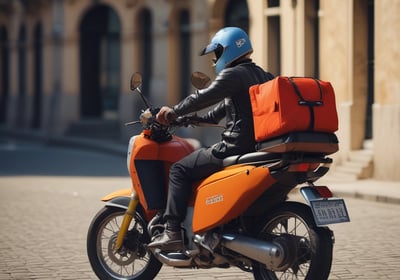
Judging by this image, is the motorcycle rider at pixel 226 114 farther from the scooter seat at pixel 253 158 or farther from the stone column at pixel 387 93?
the stone column at pixel 387 93

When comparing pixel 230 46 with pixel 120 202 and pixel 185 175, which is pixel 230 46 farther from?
pixel 120 202

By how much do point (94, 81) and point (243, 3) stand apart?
1076cm

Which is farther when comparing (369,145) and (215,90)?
(369,145)

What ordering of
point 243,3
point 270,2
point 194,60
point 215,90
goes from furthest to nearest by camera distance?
point 194,60 → point 243,3 → point 270,2 → point 215,90

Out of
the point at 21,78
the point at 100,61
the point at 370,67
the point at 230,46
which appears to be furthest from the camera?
the point at 21,78

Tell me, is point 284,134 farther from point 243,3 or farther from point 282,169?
point 243,3

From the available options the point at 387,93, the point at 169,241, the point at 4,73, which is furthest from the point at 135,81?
the point at 4,73

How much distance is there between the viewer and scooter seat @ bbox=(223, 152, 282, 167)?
642 cm

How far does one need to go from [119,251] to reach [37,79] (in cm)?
3020

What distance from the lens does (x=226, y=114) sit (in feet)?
23.4

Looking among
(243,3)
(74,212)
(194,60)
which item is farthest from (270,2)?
(74,212)

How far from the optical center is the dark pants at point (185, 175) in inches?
269

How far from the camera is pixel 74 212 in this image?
1252 cm

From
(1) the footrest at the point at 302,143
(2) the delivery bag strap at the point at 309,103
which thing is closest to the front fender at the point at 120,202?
(1) the footrest at the point at 302,143
